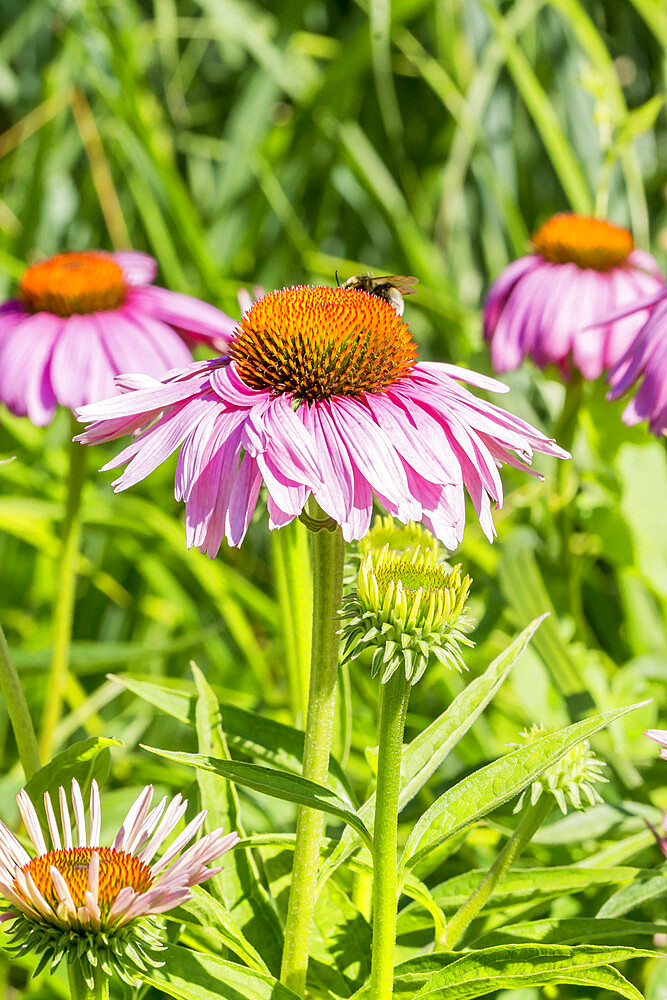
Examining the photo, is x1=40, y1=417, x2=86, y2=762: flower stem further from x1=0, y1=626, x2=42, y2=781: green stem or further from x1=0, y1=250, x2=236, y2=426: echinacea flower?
x1=0, y1=626, x2=42, y2=781: green stem

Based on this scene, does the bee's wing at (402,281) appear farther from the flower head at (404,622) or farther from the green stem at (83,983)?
the green stem at (83,983)

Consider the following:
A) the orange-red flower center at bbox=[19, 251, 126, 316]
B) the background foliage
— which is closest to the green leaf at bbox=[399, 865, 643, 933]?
the background foliage

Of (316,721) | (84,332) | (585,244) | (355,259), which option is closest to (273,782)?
(316,721)

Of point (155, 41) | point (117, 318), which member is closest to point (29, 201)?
point (155, 41)

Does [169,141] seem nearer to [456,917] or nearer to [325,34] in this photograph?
[325,34]

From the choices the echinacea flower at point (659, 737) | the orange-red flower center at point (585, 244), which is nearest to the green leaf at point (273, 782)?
the echinacea flower at point (659, 737)

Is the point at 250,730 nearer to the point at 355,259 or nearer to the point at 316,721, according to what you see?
the point at 316,721

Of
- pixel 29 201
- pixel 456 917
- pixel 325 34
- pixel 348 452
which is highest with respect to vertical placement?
pixel 325 34
